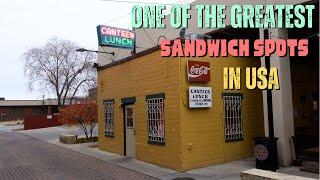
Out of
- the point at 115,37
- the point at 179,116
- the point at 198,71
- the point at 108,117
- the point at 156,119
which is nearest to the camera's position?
the point at 179,116

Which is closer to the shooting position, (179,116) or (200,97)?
(179,116)

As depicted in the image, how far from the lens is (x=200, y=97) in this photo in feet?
42.4

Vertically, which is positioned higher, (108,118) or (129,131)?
(108,118)

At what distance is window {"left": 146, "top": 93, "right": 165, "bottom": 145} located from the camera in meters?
13.7

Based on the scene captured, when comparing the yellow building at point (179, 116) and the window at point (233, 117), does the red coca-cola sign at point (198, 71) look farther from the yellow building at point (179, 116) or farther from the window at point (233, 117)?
the window at point (233, 117)

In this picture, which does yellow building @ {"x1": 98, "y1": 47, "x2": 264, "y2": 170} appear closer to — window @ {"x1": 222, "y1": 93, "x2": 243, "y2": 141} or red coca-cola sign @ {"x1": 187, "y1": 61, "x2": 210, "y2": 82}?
window @ {"x1": 222, "y1": 93, "x2": 243, "y2": 141}

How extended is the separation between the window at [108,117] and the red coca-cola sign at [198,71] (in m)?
5.99

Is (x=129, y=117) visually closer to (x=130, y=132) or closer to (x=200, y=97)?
(x=130, y=132)

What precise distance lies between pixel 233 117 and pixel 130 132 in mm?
4262

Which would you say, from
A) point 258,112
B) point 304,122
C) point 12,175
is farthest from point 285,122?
point 12,175

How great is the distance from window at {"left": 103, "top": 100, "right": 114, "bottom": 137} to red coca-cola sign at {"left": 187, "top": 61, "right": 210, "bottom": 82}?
5.99 metres

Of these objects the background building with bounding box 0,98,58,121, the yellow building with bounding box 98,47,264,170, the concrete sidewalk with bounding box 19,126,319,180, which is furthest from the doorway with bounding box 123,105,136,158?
the background building with bounding box 0,98,58,121

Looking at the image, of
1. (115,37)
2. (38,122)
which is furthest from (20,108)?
(115,37)

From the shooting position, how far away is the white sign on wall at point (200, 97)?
12680 millimetres
